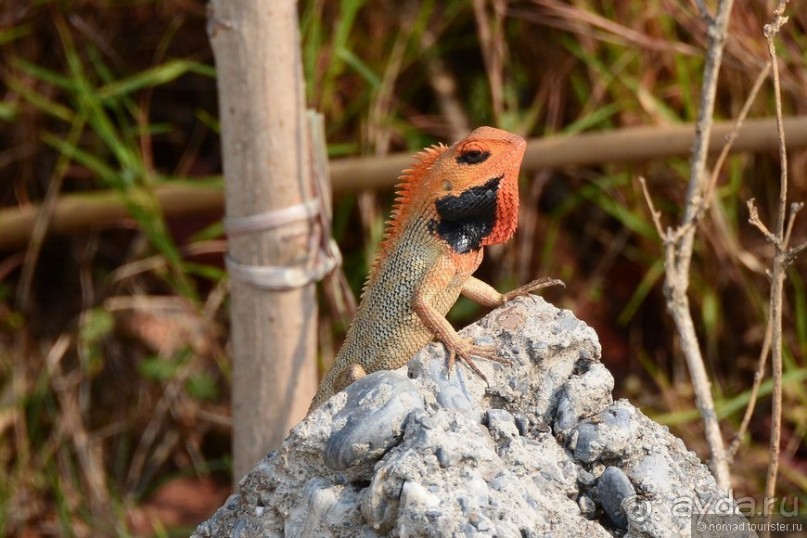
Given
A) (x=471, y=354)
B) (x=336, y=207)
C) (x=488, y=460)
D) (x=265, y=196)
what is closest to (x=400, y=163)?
(x=336, y=207)

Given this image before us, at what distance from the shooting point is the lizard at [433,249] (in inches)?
89.7

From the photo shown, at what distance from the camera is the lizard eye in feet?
7.48

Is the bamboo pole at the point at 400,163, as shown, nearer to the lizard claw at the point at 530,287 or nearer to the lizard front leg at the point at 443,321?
the lizard claw at the point at 530,287

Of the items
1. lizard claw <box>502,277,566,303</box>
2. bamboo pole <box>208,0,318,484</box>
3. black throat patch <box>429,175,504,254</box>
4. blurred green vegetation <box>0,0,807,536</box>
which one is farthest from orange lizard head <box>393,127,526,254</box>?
blurred green vegetation <box>0,0,807,536</box>

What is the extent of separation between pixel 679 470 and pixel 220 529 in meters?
0.88

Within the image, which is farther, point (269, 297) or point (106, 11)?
point (106, 11)

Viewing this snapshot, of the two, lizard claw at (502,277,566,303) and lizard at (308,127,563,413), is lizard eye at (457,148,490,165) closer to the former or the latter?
lizard at (308,127,563,413)

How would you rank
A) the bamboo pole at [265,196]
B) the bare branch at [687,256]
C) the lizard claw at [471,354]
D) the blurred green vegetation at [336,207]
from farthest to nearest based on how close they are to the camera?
the blurred green vegetation at [336,207] → the bamboo pole at [265,196] → the bare branch at [687,256] → the lizard claw at [471,354]

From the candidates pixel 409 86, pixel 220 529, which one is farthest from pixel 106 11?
pixel 220 529

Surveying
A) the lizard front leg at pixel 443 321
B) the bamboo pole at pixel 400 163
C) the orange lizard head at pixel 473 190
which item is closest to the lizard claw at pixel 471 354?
the lizard front leg at pixel 443 321

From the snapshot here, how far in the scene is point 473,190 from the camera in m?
2.29

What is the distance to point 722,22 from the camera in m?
2.69

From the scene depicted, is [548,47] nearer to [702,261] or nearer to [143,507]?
[702,261]

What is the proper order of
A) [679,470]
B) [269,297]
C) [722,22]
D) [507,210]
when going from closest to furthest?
1. [679,470]
2. [507,210]
3. [722,22]
4. [269,297]
